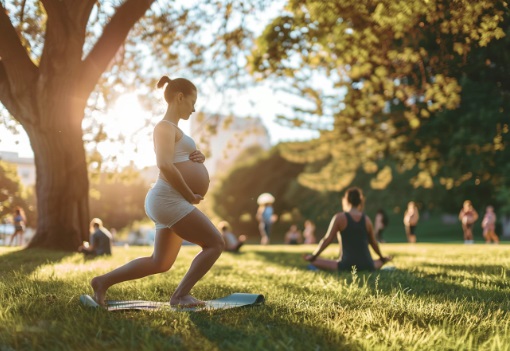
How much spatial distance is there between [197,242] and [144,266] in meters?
0.46

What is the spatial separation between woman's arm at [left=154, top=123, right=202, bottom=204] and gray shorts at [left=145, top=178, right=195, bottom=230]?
57 mm

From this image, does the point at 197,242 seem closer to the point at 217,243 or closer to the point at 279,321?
the point at 217,243

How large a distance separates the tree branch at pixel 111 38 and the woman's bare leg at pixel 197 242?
8.62 meters

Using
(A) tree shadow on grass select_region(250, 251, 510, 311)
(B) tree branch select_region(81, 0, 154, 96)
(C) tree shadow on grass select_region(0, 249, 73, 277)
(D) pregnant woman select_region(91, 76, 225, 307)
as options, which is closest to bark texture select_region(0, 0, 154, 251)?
(B) tree branch select_region(81, 0, 154, 96)

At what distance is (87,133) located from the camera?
15.6 metres

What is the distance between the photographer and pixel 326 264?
8.71 metres

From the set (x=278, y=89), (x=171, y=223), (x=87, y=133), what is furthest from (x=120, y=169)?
(x=171, y=223)

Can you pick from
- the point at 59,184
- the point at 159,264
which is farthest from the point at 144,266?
the point at 59,184

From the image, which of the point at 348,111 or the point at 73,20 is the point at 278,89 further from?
the point at 73,20

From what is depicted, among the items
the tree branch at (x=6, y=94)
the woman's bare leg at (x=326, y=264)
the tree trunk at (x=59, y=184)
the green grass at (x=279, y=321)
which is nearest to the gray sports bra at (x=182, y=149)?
the green grass at (x=279, y=321)

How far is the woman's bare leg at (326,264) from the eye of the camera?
340 inches

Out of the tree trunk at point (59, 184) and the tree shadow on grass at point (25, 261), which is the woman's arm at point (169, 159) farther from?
the tree trunk at point (59, 184)

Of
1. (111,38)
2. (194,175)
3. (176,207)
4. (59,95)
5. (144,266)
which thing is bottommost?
(144,266)

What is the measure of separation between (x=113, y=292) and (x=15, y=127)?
34.7ft
